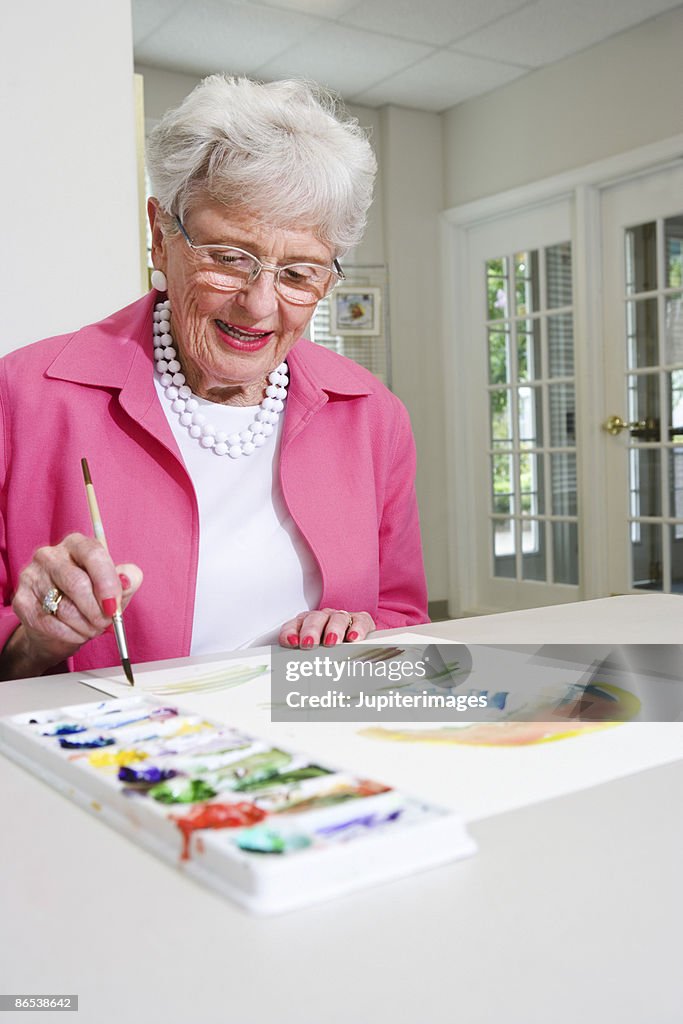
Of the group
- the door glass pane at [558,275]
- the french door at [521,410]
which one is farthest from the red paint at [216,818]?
the door glass pane at [558,275]

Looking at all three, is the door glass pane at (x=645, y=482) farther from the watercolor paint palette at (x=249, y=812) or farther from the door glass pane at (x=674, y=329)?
the watercolor paint palette at (x=249, y=812)

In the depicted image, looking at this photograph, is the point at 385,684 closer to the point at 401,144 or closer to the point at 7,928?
the point at 7,928

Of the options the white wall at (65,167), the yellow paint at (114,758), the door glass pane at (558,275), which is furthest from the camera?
the door glass pane at (558,275)

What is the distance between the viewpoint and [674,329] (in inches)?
166

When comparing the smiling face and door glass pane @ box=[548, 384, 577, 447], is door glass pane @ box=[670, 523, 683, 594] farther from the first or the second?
the smiling face

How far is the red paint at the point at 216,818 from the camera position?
478 millimetres

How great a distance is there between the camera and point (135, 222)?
227cm

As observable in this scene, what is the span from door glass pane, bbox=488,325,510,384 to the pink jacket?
3872mm

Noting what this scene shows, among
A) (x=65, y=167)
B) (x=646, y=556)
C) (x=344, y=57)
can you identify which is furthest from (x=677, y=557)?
(x=65, y=167)

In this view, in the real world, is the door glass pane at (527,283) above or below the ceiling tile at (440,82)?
below

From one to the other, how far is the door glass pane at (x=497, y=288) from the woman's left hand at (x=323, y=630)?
4199 mm

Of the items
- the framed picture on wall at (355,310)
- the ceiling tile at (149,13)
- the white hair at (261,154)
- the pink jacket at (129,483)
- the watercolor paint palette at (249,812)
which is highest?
the ceiling tile at (149,13)

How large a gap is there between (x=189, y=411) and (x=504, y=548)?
401 centimetres

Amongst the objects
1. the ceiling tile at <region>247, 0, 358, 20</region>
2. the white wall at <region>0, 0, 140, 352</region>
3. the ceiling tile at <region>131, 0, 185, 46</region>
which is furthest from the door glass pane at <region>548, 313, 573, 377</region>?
the white wall at <region>0, 0, 140, 352</region>
